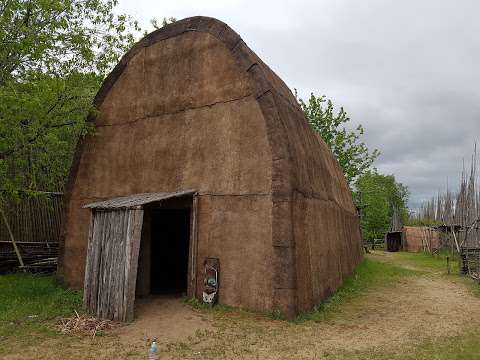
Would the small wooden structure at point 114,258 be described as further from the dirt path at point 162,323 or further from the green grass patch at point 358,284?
the green grass patch at point 358,284

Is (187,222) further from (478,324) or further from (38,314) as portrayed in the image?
(478,324)

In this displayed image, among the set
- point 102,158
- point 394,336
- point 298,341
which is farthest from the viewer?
point 102,158

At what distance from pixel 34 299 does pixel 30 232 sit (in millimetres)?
5900

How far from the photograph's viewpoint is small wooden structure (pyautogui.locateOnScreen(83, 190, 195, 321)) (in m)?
→ 9.03

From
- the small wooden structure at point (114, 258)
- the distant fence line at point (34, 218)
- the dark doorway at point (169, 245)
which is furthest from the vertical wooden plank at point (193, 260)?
the distant fence line at point (34, 218)

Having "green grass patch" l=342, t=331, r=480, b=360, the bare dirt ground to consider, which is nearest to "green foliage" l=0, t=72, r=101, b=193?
the bare dirt ground

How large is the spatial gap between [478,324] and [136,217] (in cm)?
842

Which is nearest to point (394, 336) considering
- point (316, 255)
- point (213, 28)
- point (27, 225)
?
point (316, 255)

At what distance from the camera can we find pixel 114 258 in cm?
945

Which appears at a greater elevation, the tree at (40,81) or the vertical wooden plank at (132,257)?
the tree at (40,81)

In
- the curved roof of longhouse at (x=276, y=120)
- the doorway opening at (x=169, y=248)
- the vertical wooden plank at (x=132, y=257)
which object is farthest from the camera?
the doorway opening at (x=169, y=248)

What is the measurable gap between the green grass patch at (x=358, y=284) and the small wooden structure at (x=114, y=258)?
158 inches

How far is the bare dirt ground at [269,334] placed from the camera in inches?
282

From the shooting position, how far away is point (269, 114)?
400 inches
